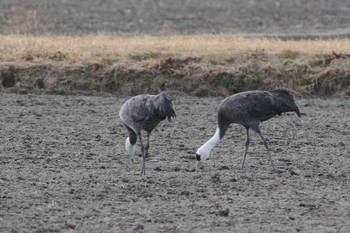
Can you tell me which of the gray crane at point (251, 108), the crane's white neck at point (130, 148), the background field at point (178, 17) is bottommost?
the background field at point (178, 17)

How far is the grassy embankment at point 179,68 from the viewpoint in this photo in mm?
19125

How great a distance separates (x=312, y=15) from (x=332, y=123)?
60.9 ft

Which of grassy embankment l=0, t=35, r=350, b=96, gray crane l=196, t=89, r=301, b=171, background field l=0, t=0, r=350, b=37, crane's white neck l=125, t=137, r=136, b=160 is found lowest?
background field l=0, t=0, r=350, b=37

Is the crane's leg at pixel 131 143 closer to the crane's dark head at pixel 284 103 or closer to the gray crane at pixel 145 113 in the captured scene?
the gray crane at pixel 145 113

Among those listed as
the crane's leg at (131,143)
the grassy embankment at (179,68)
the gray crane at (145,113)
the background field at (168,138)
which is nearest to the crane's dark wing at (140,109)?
the gray crane at (145,113)

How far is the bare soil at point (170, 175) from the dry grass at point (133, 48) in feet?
7.00

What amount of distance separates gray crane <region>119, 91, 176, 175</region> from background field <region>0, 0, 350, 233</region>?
0.49m

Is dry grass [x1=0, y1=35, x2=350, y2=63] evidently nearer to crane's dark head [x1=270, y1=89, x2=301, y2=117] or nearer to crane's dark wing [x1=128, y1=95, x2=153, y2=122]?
crane's dark head [x1=270, y1=89, x2=301, y2=117]

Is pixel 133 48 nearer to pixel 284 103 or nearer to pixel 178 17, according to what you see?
pixel 284 103

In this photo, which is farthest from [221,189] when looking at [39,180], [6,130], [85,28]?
[85,28]

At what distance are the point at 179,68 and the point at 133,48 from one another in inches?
56.3

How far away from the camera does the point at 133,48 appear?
20.4m

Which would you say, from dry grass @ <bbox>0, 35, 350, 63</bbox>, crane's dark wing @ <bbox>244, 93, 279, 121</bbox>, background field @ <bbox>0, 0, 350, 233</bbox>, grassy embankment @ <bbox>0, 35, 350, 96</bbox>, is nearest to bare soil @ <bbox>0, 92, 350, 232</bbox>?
background field @ <bbox>0, 0, 350, 233</bbox>

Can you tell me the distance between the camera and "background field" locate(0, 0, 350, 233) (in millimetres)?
10102
